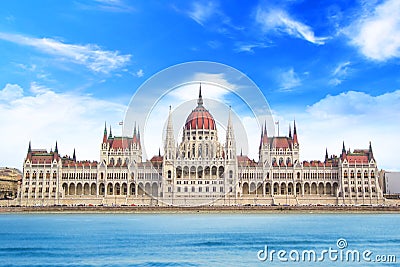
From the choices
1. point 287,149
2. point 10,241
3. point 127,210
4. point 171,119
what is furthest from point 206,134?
point 10,241

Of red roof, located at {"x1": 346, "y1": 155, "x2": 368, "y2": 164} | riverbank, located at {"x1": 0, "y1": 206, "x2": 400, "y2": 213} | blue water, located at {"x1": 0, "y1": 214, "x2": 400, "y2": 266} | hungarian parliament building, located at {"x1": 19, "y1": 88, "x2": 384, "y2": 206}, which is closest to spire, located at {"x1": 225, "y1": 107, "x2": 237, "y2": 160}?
hungarian parliament building, located at {"x1": 19, "y1": 88, "x2": 384, "y2": 206}

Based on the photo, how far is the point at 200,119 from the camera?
127750 mm

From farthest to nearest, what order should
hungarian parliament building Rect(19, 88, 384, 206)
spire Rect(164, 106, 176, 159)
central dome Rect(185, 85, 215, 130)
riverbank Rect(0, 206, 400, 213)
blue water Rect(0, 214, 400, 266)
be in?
central dome Rect(185, 85, 215, 130) → spire Rect(164, 106, 176, 159) → hungarian parliament building Rect(19, 88, 384, 206) → riverbank Rect(0, 206, 400, 213) → blue water Rect(0, 214, 400, 266)

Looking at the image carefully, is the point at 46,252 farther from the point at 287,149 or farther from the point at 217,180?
the point at 287,149

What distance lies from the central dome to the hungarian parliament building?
22cm

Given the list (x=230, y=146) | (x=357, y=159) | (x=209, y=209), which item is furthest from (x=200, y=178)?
(x=357, y=159)

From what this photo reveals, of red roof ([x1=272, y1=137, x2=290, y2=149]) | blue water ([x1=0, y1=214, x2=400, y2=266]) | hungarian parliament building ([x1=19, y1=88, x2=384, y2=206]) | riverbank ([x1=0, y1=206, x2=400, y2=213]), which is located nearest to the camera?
blue water ([x1=0, y1=214, x2=400, y2=266])

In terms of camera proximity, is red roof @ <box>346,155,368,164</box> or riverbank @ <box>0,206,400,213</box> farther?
red roof @ <box>346,155,368,164</box>

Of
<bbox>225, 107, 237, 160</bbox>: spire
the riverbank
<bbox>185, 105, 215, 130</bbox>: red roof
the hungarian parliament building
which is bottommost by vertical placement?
the riverbank

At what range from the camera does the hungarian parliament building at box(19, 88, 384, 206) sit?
118 meters

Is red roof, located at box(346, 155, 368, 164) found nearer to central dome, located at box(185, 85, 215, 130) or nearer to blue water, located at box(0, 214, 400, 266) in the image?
central dome, located at box(185, 85, 215, 130)

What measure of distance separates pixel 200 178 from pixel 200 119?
1558 cm

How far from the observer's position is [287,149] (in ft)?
431

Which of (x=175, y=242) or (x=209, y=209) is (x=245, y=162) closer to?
(x=209, y=209)
